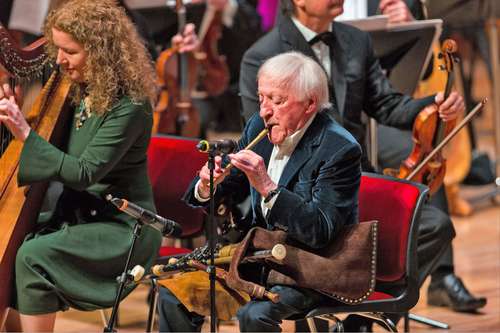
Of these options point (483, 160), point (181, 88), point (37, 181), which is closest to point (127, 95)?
point (37, 181)

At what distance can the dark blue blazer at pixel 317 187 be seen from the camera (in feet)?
9.41

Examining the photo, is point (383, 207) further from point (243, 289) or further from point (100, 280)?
point (100, 280)

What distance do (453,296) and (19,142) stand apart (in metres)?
1.97

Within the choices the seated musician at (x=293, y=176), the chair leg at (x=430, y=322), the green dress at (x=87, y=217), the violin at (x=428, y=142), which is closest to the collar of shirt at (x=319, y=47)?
the violin at (x=428, y=142)

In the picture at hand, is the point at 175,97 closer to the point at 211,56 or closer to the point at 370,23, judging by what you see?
the point at 211,56

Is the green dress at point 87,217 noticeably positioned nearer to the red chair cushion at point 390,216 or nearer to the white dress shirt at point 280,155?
the white dress shirt at point 280,155

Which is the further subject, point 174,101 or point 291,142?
point 174,101

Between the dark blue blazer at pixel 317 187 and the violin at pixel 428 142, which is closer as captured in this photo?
the dark blue blazer at pixel 317 187

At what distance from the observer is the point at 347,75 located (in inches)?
151

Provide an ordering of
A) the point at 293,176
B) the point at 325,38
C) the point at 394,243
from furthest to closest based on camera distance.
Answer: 1. the point at 325,38
2. the point at 394,243
3. the point at 293,176

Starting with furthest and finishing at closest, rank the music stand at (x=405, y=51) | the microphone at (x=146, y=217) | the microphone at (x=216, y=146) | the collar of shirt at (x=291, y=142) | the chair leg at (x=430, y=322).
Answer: the chair leg at (x=430, y=322), the music stand at (x=405, y=51), the collar of shirt at (x=291, y=142), the microphone at (x=146, y=217), the microphone at (x=216, y=146)

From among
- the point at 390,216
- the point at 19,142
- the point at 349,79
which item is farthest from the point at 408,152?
the point at 19,142

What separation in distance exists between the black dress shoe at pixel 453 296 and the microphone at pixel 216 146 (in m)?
1.91

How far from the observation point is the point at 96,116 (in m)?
3.51
